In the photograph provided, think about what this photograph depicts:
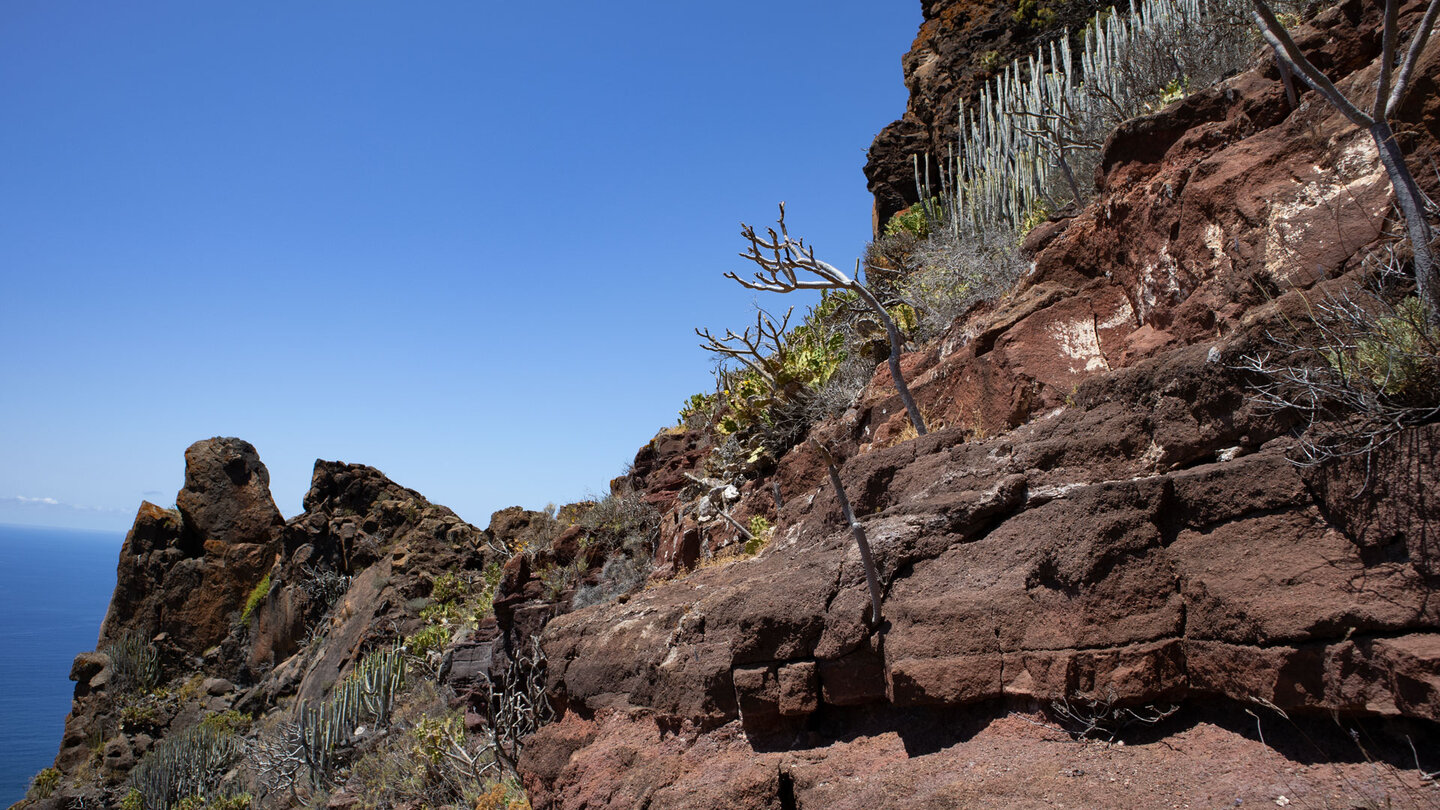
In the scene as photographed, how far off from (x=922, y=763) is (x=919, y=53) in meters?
19.6

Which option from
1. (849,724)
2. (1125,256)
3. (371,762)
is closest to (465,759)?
(371,762)

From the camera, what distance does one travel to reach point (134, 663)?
21.9m

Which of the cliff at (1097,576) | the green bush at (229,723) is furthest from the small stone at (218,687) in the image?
the cliff at (1097,576)

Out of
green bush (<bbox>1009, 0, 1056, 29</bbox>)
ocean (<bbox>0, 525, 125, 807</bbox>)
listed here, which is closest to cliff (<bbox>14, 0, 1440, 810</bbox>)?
green bush (<bbox>1009, 0, 1056, 29</bbox>)

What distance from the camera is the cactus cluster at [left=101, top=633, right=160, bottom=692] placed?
71.2 feet

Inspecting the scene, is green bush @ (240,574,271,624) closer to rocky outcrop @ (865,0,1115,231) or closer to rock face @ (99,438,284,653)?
rock face @ (99,438,284,653)

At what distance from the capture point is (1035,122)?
552 inches

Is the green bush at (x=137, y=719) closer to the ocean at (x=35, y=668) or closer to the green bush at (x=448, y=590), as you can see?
the green bush at (x=448, y=590)

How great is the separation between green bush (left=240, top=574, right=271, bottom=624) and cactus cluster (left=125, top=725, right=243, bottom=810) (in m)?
4.58

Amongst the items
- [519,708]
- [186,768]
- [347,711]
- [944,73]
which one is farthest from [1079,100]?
[186,768]

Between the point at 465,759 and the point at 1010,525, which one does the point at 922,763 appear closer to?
the point at 1010,525

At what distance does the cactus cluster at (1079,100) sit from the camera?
31.7 feet

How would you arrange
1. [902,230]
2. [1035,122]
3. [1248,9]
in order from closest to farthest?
[1248,9], [1035,122], [902,230]

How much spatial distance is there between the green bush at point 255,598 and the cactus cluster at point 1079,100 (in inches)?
791
